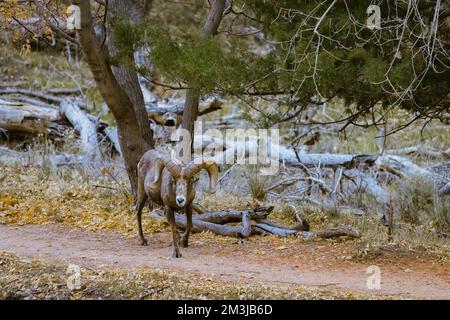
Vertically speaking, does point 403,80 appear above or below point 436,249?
above

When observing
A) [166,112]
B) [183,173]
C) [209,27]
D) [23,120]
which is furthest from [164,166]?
[23,120]

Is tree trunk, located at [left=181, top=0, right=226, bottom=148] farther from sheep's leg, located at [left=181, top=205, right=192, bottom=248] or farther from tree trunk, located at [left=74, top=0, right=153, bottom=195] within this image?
sheep's leg, located at [left=181, top=205, right=192, bottom=248]

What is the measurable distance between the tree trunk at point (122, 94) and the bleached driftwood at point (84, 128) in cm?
Answer: 366

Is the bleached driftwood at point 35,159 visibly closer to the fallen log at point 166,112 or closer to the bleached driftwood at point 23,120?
the bleached driftwood at point 23,120

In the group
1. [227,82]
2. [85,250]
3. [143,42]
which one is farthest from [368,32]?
[85,250]

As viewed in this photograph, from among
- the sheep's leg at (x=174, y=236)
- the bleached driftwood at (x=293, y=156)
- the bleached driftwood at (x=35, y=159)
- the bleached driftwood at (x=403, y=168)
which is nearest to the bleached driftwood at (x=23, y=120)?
the bleached driftwood at (x=35, y=159)

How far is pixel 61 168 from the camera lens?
15891 mm

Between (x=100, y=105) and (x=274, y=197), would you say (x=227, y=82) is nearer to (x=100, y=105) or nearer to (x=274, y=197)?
(x=274, y=197)

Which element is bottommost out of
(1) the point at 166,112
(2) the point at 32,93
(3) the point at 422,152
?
(3) the point at 422,152

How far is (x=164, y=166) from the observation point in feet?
32.2

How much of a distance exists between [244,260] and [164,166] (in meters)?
1.55

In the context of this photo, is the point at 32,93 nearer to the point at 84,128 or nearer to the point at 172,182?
the point at 84,128

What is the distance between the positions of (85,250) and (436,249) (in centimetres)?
473

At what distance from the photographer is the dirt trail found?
8641 millimetres
